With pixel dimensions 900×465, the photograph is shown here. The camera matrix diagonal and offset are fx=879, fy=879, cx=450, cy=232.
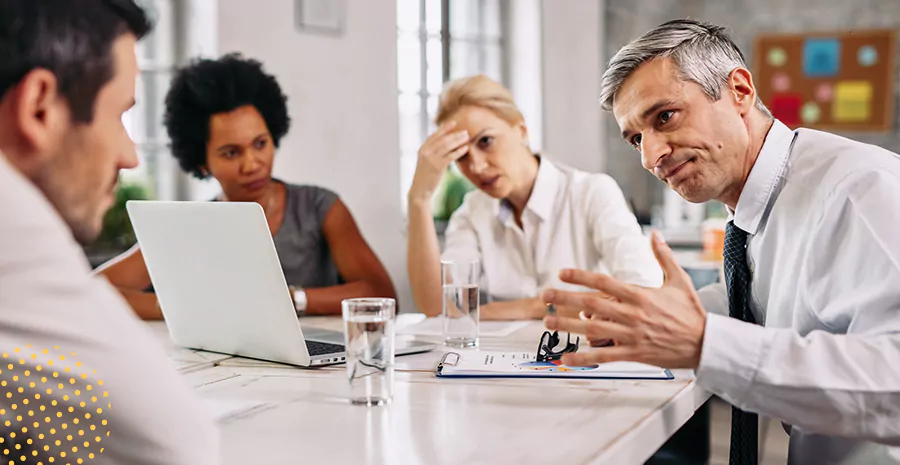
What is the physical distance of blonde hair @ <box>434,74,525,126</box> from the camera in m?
2.42

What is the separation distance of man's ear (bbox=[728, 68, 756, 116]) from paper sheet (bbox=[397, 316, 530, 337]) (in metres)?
0.63

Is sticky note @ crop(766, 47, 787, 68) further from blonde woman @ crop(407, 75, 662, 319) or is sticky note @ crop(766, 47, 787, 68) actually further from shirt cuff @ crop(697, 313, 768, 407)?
shirt cuff @ crop(697, 313, 768, 407)

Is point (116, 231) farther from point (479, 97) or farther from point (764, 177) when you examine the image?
point (764, 177)

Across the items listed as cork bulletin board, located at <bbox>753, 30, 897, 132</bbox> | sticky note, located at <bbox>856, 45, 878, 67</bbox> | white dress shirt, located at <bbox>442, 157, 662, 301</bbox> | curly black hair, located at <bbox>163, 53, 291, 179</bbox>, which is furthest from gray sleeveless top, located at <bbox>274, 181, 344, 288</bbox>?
sticky note, located at <bbox>856, 45, 878, 67</bbox>

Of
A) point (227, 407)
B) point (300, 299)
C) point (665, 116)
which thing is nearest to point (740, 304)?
point (665, 116)

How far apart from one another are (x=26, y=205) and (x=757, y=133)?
42.7 inches

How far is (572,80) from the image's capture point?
4.78m

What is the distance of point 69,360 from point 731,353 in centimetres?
75

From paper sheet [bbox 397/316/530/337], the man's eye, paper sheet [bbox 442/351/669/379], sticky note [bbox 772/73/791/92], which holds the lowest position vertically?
paper sheet [bbox 397/316/530/337]

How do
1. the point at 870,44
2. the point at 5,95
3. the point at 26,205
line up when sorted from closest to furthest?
1. the point at 26,205
2. the point at 5,95
3. the point at 870,44

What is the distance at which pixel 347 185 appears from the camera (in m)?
3.36

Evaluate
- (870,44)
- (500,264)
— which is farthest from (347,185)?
(870,44)

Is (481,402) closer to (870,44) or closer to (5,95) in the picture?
(5,95)

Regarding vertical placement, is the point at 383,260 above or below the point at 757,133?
below
